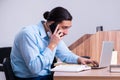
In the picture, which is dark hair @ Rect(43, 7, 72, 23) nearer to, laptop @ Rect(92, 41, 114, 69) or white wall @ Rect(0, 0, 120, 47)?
laptop @ Rect(92, 41, 114, 69)

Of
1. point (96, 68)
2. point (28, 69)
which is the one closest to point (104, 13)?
point (96, 68)

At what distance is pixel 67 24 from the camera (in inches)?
69.2

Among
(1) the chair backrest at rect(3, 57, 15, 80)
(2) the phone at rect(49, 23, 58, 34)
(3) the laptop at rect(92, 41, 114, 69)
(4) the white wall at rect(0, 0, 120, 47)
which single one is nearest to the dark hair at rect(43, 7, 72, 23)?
(2) the phone at rect(49, 23, 58, 34)

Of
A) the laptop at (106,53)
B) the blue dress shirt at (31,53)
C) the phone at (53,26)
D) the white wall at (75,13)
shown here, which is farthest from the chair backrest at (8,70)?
the white wall at (75,13)

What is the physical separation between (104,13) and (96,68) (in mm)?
1968

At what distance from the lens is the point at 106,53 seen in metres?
1.74

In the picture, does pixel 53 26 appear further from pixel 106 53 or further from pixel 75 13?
pixel 75 13

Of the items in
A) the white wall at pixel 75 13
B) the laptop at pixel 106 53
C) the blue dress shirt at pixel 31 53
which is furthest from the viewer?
the white wall at pixel 75 13

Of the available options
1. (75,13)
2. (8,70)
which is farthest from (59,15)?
(75,13)

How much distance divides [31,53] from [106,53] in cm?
52

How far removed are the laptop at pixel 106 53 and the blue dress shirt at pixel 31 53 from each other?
1.12 feet

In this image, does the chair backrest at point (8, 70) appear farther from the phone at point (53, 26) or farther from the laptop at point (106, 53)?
the laptop at point (106, 53)

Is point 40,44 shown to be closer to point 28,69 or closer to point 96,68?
point 28,69

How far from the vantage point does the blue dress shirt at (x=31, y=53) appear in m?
1.60
